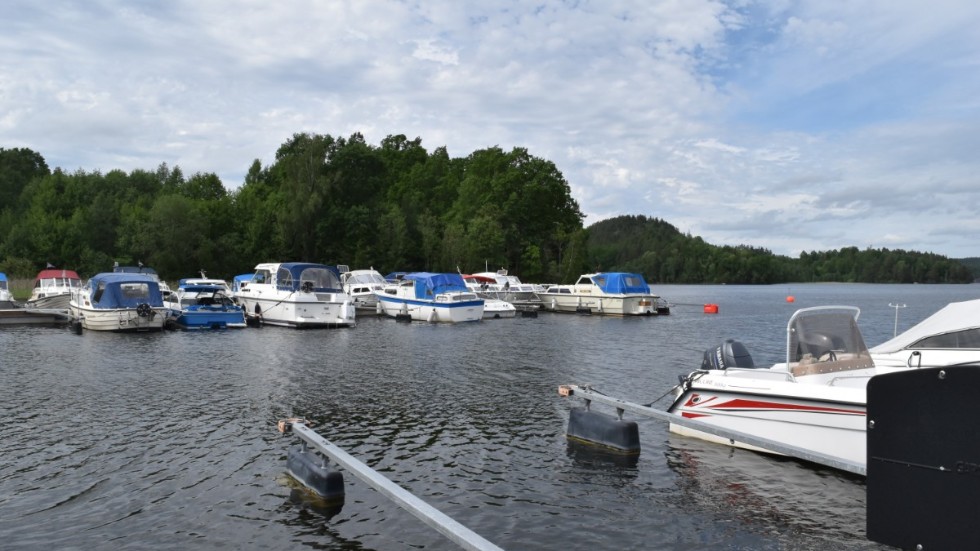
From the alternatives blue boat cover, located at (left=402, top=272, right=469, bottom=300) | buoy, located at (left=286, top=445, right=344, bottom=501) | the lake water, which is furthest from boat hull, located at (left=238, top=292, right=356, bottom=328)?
buoy, located at (left=286, top=445, right=344, bottom=501)

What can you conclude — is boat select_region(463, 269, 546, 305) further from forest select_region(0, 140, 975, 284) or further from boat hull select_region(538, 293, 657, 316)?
forest select_region(0, 140, 975, 284)

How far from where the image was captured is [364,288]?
62281 millimetres

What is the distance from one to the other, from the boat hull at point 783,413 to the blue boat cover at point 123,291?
111ft

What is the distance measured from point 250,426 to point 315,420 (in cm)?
152

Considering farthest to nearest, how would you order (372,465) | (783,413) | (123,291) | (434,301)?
(434,301) → (123,291) → (372,465) → (783,413)

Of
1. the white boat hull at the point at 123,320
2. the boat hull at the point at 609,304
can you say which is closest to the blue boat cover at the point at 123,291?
the white boat hull at the point at 123,320

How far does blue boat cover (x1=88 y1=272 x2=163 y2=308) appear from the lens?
1543 inches

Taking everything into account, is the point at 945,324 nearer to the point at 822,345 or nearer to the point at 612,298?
the point at 822,345

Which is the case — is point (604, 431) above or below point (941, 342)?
below

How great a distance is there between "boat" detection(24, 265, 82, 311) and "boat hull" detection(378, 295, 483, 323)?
2236cm

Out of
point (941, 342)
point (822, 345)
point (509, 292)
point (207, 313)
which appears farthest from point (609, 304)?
point (822, 345)

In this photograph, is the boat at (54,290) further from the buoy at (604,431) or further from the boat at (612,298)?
the buoy at (604,431)

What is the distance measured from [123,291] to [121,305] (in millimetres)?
1015

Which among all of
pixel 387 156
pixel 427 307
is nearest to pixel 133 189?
pixel 387 156
